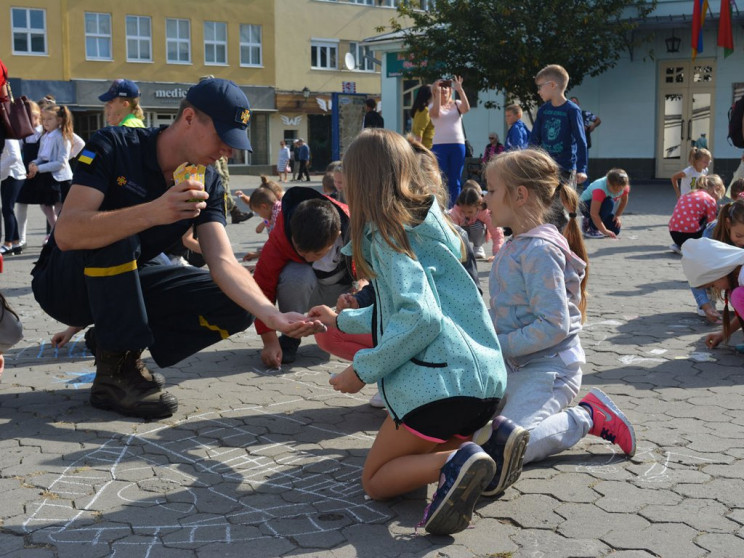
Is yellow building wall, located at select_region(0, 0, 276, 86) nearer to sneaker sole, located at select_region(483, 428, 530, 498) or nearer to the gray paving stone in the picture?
sneaker sole, located at select_region(483, 428, 530, 498)

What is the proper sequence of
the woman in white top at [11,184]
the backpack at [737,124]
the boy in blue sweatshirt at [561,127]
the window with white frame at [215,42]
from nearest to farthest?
the backpack at [737,124] < the boy in blue sweatshirt at [561,127] < the woman in white top at [11,184] < the window with white frame at [215,42]

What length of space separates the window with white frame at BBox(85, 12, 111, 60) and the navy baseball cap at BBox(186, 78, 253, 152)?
3583 centimetres

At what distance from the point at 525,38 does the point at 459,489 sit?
22.0 metres

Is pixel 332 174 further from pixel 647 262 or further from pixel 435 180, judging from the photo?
pixel 435 180

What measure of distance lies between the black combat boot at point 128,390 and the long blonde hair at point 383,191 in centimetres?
153

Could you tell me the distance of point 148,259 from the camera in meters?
4.49

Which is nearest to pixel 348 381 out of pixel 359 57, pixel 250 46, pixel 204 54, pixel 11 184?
pixel 11 184

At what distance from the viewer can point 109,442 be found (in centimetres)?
386

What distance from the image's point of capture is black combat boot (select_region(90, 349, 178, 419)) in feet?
13.7

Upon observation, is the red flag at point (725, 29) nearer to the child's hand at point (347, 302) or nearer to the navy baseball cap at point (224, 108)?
the navy baseball cap at point (224, 108)

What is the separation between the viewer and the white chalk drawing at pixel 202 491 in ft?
9.77

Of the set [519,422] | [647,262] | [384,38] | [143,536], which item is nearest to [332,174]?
[647,262]

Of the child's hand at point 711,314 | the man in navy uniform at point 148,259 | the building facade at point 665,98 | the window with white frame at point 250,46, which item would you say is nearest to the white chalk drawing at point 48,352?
the man in navy uniform at point 148,259

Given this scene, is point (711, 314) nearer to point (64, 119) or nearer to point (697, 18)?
point (64, 119)
